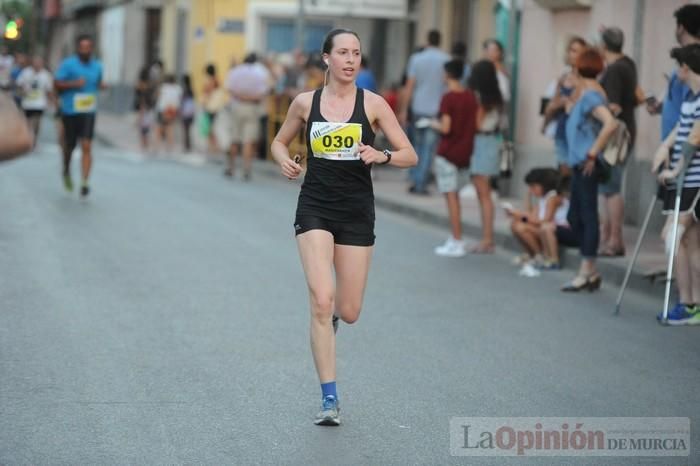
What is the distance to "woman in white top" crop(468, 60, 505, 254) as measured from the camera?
47.2 ft

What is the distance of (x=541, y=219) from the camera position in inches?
532

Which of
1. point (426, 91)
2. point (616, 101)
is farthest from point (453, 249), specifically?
point (426, 91)

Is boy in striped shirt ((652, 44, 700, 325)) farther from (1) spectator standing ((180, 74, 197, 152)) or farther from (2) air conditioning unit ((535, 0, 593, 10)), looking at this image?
(1) spectator standing ((180, 74, 197, 152))

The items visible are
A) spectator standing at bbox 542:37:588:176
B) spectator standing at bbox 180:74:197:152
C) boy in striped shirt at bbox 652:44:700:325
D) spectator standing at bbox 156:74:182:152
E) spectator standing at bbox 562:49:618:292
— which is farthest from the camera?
spectator standing at bbox 180:74:197:152

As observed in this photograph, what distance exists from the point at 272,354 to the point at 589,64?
173 inches

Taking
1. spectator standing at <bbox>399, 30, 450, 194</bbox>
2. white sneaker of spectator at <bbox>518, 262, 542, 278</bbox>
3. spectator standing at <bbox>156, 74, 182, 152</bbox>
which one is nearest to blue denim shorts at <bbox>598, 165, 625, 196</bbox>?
white sneaker of spectator at <bbox>518, 262, 542, 278</bbox>

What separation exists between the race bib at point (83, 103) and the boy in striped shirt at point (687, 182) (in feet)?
30.8

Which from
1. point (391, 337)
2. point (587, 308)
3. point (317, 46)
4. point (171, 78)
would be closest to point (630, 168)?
point (587, 308)

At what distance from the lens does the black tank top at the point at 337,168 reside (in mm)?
7000

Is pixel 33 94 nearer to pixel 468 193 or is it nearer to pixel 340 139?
pixel 468 193

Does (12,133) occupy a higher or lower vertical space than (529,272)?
higher

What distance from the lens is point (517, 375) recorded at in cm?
830

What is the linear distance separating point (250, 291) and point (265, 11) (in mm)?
25149

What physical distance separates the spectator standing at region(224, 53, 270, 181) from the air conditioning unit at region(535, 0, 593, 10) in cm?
636
